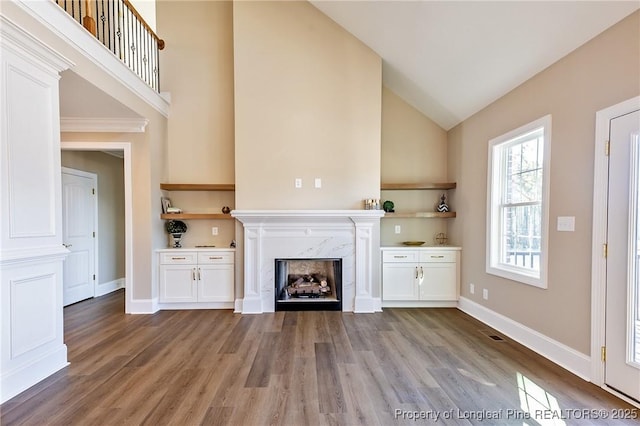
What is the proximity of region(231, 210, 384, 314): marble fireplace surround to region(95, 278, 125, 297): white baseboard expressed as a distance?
2.80 metres

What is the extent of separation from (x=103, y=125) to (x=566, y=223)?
5.29 m

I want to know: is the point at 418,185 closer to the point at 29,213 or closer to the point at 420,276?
the point at 420,276

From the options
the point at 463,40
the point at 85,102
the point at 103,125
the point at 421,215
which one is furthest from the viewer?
→ the point at 421,215

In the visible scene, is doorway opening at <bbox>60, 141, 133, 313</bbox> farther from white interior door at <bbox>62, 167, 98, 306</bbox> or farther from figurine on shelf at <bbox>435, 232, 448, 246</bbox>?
figurine on shelf at <bbox>435, 232, 448, 246</bbox>

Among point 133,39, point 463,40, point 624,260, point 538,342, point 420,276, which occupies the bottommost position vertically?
point 538,342

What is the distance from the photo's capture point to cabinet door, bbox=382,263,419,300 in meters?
3.97

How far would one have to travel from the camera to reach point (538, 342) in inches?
104

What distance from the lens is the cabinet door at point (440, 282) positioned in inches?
158

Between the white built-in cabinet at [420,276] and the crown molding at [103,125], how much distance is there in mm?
3733

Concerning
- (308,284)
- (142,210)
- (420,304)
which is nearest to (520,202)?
(420,304)

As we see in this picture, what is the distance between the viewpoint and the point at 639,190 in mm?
1895

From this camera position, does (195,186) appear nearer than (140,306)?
No

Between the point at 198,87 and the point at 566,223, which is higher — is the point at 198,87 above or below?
above

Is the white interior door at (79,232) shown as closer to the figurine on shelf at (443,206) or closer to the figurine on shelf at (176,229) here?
the figurine on shelf at (176,229)
